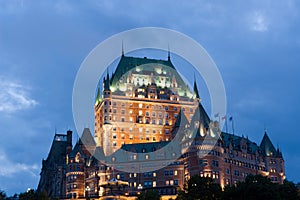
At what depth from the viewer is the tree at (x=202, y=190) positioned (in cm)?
12812

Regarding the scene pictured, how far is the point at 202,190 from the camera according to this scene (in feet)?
423

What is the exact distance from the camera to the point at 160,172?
559 feet

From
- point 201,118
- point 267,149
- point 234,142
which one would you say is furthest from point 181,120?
point 267,149

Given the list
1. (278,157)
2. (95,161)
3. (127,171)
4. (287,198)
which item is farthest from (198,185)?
(278,157)

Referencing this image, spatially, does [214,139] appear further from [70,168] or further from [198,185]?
[70,168]

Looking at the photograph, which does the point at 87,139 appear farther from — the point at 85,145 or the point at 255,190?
the point at 255,190

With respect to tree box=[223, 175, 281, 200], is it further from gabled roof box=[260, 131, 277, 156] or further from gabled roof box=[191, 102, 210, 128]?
gabled roof box=[260, 131, 277, 156]

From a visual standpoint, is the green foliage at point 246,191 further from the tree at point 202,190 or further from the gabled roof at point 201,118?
the gabled roof at point 201,118

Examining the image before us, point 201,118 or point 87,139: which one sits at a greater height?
point 201,118

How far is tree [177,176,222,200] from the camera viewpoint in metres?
128

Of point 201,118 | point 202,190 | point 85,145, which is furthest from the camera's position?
point 85,145

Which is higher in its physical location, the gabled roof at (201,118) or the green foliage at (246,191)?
the gabled roof at (201,118)

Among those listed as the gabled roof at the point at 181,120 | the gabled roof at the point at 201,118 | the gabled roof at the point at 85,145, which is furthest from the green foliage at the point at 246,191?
the gabled roof at the point at 85,145

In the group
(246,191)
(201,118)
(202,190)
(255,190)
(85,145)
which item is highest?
(201,118)
